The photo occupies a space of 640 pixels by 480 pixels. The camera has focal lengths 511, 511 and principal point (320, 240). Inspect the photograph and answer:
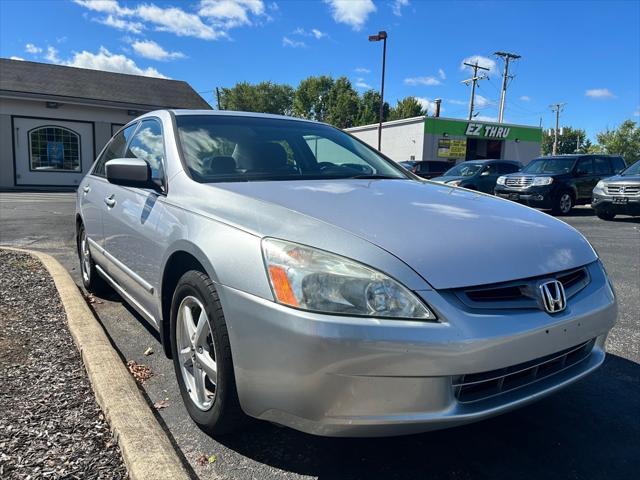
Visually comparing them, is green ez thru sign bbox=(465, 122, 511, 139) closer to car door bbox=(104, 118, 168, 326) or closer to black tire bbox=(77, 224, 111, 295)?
black tire bbox=(77, 224, 111, 295)

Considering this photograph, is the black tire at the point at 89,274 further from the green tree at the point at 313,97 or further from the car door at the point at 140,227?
the green tree at the point at 313,97

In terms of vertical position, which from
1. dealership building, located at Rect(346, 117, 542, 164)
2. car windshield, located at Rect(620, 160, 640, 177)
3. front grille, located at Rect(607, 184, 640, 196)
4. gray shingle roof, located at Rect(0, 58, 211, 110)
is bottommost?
front grille, located at Rect(607, 184, 640, 196)

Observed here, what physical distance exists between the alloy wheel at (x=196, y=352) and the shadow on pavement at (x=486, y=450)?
A: 0.24 metres

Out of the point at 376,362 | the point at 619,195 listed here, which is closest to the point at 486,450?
the point at 376,362

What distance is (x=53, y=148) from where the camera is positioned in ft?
76.8

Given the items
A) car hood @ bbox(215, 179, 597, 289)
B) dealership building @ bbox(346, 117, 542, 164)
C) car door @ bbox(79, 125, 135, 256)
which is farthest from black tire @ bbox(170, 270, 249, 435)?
dealership building @ bbox(346, 117, 542, 164)

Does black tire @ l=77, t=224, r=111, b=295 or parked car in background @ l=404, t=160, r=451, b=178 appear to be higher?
parked car in background @ l=404, t=160, r=451, b=178

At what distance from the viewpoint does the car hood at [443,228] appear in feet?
6.38

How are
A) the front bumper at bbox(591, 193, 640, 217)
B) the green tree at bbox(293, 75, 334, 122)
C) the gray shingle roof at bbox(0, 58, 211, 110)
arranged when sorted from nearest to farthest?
1. the front bumper at bbox(591, 193, 640, 217)
2. the gray shingle roof at bbox(0, 58, 211, 110)
3. the green tree at bbox(293, 75, 334, 122)

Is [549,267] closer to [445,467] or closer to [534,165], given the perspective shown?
[445,467]

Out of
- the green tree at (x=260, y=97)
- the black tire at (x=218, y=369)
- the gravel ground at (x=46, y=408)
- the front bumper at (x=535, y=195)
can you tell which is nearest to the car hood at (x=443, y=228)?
the black tire at (x=218, y=369)

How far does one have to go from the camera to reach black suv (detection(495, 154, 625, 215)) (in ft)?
44.8

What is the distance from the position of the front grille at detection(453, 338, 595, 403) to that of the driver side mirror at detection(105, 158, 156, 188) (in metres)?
2.01

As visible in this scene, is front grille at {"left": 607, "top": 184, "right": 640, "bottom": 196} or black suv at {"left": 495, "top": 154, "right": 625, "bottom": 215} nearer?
front grille at {"left": 607, "top": 184, "right": 640, "bottom": 196}
